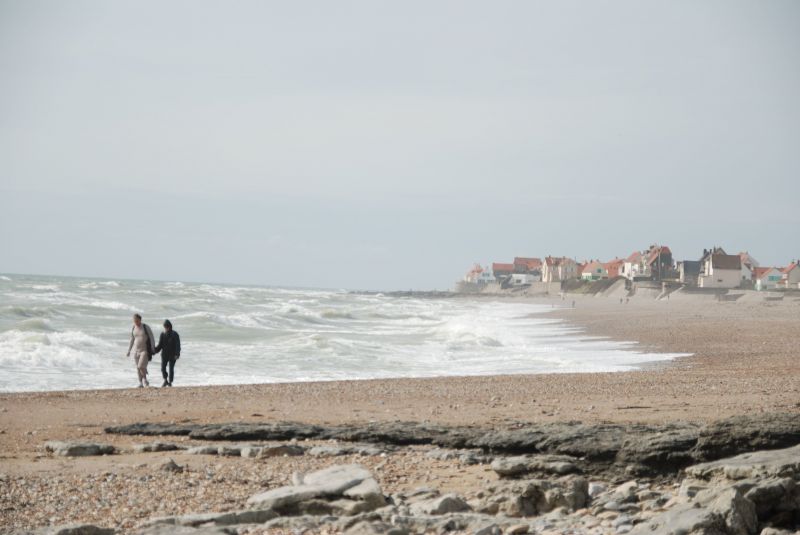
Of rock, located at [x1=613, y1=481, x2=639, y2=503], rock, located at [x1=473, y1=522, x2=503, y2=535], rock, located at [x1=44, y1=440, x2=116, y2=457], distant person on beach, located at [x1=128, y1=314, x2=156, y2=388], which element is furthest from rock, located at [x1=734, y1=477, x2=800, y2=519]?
distant person on beach, located at [x1=128, y1=314, x2=156, y2=388]

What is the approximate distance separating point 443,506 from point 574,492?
1.09m

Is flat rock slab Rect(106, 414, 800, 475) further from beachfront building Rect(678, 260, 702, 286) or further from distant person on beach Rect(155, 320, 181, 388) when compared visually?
beachfront building Rect(678, 260, 702, 286)

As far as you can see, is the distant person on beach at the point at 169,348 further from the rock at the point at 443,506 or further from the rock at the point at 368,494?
the rock at the point at 443,506

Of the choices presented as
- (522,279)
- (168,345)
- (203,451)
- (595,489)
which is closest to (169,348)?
(168,345)

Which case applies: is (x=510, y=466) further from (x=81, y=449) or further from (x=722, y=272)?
(x=722, y=272)

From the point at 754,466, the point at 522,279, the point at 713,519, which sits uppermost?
the point at 522,279

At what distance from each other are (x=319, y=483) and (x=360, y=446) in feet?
7.52

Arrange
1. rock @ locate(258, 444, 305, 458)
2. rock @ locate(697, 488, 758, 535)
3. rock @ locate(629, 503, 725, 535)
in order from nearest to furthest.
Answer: rock @ locate(629, 503, 725, 535) → rock @ locate(697, 488, 758, 535) → rock @ locate(258, 444, 305, 458)

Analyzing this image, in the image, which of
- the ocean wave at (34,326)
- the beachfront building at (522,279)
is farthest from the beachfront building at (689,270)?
the ocean wave at (34,326)

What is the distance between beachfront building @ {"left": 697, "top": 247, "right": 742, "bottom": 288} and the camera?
104375 mm

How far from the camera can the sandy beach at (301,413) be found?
7871mm

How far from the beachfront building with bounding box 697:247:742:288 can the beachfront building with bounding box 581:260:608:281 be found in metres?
39.9

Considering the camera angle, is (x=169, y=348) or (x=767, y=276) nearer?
(x=169, y=348)

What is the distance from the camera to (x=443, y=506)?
22.7 feet
